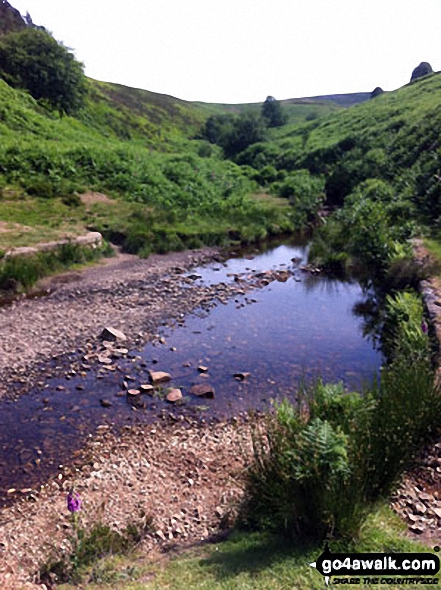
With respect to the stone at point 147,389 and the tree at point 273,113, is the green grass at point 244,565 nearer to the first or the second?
the stone at point 147,389

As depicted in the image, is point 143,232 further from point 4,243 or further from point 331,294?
point 331,294

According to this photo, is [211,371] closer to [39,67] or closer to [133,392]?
[133,392]

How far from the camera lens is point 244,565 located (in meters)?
3.98

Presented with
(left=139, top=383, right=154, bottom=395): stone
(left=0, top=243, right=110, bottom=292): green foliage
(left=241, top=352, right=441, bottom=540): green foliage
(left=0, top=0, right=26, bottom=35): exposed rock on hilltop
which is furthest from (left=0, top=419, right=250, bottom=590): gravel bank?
(left=0, top=0, right=26, bottom=35): exposed rock on hilltop

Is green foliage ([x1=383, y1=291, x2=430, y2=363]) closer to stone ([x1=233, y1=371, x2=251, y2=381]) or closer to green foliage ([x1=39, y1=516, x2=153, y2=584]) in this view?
stone ([x1=233, y1=371, x2=251, y2=381])

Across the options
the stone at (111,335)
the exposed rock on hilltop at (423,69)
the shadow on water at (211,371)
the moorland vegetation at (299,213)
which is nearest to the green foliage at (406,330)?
the moorland vegetation at (299,213)

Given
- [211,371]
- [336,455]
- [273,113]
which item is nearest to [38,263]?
[211,371]

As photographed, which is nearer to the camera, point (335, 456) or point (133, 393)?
point (335, 456)

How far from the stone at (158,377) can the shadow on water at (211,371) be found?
0.16 metres

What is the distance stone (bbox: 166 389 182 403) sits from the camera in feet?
28.0

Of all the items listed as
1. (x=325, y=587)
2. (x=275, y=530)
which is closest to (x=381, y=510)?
(x=275, y=530)

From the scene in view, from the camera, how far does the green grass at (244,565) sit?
3.68 meters

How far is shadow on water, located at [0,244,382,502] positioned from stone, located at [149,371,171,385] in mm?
155

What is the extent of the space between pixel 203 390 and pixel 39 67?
41422 millimetres
